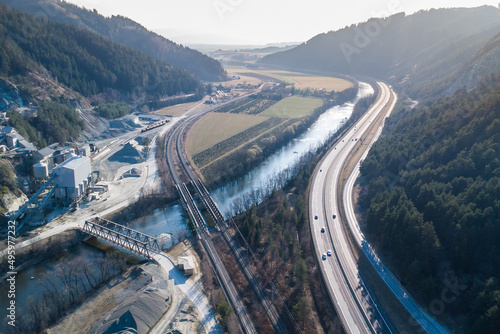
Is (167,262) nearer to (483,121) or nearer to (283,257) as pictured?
(283,257)

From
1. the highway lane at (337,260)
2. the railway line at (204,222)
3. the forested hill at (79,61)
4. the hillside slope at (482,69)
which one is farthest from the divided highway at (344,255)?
the forested hill at (79,61)

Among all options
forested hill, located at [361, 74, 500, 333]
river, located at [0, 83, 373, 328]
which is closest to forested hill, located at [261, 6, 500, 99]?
river, located at [0, 83, 373, 328]

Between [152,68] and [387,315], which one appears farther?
[152,68]

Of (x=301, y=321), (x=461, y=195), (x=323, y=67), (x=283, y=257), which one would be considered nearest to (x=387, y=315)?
(x=301, y=321)

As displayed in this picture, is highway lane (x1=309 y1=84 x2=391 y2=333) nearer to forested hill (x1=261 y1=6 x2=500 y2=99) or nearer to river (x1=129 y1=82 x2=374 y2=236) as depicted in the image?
river (x1=129 y1=82 x2=374 y2=236)

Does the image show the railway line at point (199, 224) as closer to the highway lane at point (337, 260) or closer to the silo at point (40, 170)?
the highway lane at point (337, 260)

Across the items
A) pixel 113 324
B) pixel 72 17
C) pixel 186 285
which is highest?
pixel 72 17
